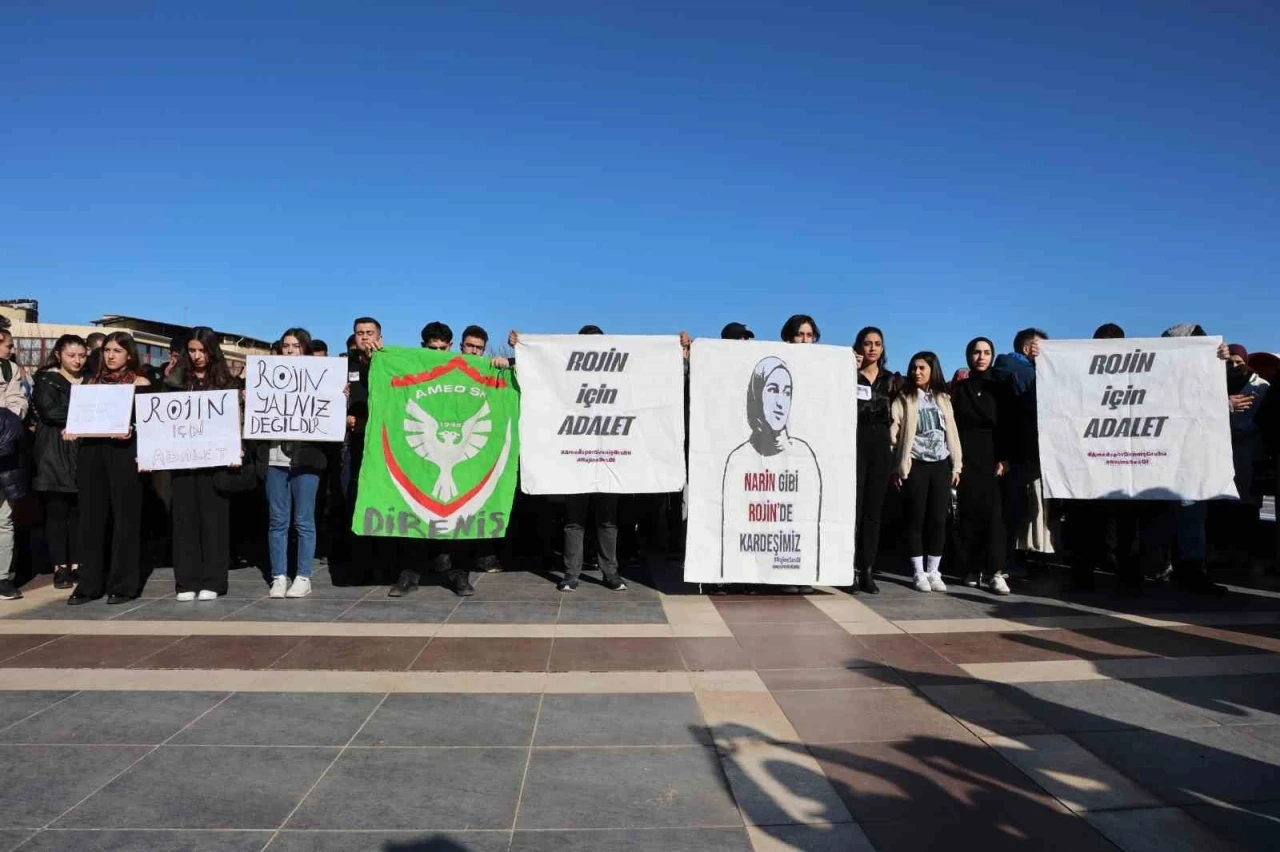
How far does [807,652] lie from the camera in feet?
16.9

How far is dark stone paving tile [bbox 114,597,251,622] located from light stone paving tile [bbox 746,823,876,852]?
15.0ft

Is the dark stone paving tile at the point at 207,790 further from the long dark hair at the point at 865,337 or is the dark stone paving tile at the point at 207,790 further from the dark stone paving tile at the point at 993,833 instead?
the long dark hair at the point at 865,337

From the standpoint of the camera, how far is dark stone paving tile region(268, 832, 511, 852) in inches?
109

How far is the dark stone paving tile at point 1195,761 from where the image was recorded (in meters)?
3.20

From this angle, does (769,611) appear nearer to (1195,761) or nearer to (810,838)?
(1195,761)

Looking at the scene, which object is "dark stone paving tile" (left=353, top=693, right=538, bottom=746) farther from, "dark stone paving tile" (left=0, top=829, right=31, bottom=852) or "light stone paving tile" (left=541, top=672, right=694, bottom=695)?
"dark stone paving tile" (left=0, top=829, right=31, bottom=852)

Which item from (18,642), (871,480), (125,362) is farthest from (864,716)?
(125,362)

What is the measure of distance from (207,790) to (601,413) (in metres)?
4.17

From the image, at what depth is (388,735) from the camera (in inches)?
148

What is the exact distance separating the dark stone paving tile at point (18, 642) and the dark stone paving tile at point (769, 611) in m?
4.56

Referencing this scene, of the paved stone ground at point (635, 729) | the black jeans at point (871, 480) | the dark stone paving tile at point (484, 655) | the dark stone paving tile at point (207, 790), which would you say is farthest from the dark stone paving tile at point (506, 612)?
the black jeans at point (871, 480)

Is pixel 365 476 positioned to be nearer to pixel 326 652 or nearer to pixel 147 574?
pixel 326 652

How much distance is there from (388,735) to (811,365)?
4.44m

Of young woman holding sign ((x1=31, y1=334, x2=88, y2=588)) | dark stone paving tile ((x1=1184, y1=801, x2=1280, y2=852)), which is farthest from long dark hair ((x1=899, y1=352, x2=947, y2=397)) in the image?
young woman holding sign ((x1=31, y1=334, x2=88, y2=588))
